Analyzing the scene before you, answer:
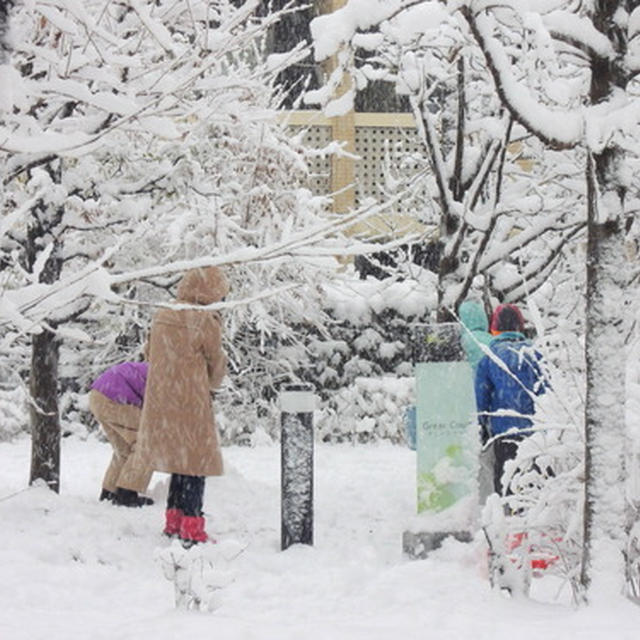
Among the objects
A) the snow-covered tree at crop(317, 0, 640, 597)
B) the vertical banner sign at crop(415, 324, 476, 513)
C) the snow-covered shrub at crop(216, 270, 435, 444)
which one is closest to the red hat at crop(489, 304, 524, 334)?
the vertical banner sign at crop(415, 324, 476, 513)

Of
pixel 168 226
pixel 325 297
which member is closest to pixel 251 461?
Answer: pixel 325 297

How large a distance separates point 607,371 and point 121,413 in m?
4.22

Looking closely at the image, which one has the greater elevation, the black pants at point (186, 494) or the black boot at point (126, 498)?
the black pants at point (186, 494)

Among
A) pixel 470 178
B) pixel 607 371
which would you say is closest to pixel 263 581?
pixel 607 371

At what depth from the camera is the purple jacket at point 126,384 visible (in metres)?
7.62

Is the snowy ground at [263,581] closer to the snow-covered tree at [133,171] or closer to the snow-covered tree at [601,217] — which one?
the snow-covered tree at [601,217]

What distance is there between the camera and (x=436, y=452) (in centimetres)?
646

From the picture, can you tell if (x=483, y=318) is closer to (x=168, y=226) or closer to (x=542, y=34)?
(x=168, y=226)

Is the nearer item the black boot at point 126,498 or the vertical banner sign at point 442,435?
the vertical banner sign at point 442,435

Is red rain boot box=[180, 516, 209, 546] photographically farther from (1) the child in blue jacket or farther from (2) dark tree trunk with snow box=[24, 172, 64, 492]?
(1) the child in blue jacket

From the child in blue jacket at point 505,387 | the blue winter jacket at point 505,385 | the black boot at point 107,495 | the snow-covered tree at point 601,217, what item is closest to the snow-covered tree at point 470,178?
the child in blue jacket at point 505,387

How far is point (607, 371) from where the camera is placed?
4.16 m

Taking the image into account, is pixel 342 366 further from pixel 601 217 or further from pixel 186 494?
pixel 601 217

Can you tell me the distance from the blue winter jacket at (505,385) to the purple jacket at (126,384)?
239 centimetres
